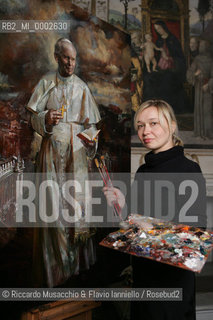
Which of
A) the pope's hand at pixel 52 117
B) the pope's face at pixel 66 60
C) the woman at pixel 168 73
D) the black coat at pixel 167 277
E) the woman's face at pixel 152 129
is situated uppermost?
the woman at pixel 168 73

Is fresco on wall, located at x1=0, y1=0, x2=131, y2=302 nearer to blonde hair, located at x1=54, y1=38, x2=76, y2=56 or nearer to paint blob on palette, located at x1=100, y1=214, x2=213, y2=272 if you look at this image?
blonde hair, located at x1=54, y1=38, x2=76, y2=56

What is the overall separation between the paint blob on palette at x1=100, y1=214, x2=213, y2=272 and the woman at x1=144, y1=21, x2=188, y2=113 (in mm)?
4316

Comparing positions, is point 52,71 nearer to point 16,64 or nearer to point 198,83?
point 16,64

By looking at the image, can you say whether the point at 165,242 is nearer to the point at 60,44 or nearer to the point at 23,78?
the point at 23,78

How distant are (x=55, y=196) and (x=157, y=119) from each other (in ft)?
4.58

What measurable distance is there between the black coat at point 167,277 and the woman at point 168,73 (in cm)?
405

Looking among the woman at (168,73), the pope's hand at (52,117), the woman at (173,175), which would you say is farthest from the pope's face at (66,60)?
the woman at (168,73)

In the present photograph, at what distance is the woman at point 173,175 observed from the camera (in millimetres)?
2178

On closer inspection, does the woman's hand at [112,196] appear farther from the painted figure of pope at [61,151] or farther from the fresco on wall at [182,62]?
the fresco on wall at [182,62]

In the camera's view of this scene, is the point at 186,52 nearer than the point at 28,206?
No

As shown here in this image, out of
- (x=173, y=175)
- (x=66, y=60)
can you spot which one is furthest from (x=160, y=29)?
(x=173, y=175)

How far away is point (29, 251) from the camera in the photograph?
9.74ft

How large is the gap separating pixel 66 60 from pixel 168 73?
11.5ft

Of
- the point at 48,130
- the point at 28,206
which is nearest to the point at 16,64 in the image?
the point at 48,130
